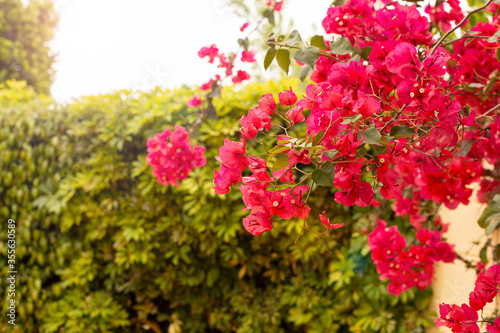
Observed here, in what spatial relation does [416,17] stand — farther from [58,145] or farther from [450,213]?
[58,145]

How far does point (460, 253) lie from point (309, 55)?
1.23 metres

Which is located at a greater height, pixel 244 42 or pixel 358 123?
pixel 244 42

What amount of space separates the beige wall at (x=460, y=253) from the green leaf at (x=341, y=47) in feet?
3.26

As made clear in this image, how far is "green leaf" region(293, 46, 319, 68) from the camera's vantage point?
708mm

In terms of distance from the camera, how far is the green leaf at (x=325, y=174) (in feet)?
1.69

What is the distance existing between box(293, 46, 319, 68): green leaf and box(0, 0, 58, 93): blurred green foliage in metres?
6.49

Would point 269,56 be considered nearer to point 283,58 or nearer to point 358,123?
point 283,58

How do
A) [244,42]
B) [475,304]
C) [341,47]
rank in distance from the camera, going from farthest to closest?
[244,42], [341,47], [475,304]

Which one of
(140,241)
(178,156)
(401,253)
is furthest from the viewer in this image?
(140,241)

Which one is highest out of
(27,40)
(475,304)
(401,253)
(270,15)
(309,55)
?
(27,40)

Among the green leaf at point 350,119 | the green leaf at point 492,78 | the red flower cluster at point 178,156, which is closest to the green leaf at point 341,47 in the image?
the green leaf at point 350,119

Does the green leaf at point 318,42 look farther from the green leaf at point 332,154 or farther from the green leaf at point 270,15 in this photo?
the green leaf at point 270,15

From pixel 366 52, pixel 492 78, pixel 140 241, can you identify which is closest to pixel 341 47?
pixel 366 52

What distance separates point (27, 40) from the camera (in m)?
5.98
